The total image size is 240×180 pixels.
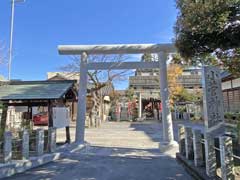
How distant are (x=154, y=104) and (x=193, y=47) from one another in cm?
2824

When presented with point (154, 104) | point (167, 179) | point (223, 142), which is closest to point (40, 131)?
point (167, 179)

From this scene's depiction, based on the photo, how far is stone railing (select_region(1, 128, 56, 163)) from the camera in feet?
22.1

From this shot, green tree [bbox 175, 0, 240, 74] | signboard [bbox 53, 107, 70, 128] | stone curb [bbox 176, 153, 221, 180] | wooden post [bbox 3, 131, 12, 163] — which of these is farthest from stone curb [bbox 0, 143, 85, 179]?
green tree [bbox 175, 0, 240, 74]

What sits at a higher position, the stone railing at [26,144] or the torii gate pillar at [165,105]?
the torii gate pillar at [165,105]

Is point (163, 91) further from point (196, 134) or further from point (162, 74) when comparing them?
point (196, 134)

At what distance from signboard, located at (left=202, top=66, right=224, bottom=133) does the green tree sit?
1424mm

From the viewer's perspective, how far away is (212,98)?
7277mm

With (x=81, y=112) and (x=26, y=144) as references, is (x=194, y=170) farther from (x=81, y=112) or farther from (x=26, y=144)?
(x=81, y=112)

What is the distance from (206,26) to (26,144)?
559 centimetres

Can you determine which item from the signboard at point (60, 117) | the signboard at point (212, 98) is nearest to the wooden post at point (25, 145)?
the signboard at point (60, 117)

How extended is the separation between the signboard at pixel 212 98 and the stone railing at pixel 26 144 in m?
4.84

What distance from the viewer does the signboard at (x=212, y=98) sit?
23.3ft

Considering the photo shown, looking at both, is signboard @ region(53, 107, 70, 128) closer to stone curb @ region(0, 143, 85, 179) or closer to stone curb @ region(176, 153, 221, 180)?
stone curb @ region(0, 143, 85, 179)

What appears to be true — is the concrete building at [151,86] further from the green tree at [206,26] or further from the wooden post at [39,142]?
the green tree at [206,26]
